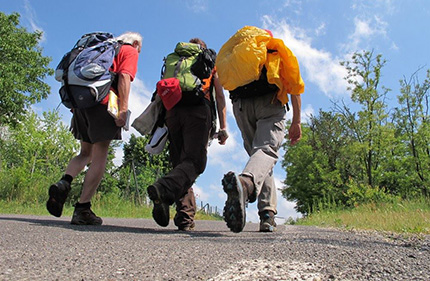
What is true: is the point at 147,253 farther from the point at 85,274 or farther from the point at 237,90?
the point at 237,90

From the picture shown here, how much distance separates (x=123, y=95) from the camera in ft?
12.7

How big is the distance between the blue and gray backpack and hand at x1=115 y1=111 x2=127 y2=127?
0.26 m

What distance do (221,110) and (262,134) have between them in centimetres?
83

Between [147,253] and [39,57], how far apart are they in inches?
1076

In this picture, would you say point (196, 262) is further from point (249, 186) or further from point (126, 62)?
point (126, 62)

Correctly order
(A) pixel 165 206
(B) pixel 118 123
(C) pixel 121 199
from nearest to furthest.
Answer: (A) pixel 165 206 < (B) pixel 118 123 < (C) pixel 121 199

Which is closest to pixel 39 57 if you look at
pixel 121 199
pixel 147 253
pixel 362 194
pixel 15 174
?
pixel 15 174

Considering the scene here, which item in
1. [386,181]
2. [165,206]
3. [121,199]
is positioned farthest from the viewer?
[386,181]

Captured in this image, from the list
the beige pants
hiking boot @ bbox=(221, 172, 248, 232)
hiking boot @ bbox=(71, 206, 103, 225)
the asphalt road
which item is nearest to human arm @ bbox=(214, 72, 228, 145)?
the beige pants

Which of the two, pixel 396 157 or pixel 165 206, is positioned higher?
pixel 396 157

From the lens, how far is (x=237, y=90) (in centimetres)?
362

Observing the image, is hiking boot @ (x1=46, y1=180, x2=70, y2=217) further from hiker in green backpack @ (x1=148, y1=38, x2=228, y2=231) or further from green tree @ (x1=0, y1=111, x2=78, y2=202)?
green tree @ (x1=0, y1=111, x2=78, y2=202)

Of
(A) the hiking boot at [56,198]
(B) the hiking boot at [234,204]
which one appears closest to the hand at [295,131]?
(B) the hiking boot at [234,204]

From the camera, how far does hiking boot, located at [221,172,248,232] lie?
8.46 feet
